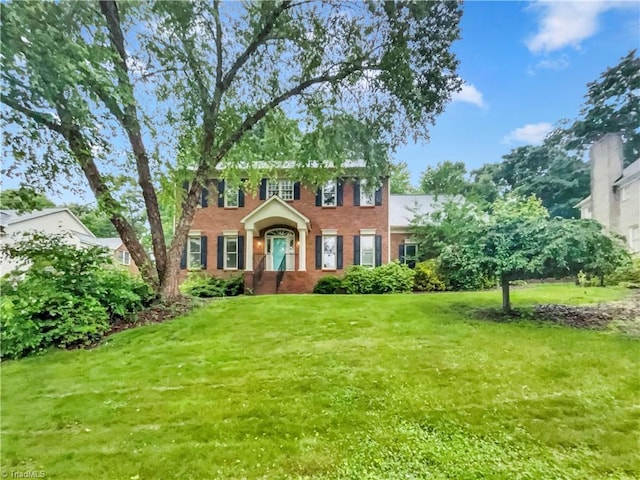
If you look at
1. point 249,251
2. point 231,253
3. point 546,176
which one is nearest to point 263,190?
point 249,251

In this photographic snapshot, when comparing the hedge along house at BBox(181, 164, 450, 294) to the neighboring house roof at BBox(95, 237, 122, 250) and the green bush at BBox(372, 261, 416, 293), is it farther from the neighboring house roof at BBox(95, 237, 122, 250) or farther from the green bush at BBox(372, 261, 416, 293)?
the neighboring house roof at BBox(95, 237, 122, 250)

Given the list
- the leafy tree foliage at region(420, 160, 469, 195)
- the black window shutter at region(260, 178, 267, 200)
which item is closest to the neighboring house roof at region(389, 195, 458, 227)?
the leafy tree foliage at region(420, 160, 469, 195)

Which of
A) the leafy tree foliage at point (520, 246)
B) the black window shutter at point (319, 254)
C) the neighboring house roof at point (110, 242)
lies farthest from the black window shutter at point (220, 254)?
the leafy tree foliage at point (520, 246)

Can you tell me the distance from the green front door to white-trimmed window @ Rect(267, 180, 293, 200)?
0.67 m

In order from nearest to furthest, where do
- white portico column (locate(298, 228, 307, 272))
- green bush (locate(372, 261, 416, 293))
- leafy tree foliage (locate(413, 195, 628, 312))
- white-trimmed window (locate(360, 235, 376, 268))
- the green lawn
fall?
the green lawn < leafy tree foliage (locate(413, 195, 628, 312)) < green bush (locate(372, 261, 416, 293)) < white-trimmed window (locate(360, 235, 376, 268)) < white portico column (locate(298, 228, 307, 272))

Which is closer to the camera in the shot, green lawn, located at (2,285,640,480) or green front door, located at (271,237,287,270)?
green lawn, located at (2,285,640,480)

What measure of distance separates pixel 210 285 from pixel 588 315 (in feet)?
14.4

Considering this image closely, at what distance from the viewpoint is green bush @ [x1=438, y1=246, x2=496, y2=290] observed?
338 centimetres

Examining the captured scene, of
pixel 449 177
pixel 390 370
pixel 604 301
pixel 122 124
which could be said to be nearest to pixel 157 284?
pixel 122 124

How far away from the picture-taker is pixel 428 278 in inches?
158

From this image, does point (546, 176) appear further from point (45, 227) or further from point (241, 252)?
point (241, 252)

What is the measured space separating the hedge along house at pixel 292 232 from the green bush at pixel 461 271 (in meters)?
0.82

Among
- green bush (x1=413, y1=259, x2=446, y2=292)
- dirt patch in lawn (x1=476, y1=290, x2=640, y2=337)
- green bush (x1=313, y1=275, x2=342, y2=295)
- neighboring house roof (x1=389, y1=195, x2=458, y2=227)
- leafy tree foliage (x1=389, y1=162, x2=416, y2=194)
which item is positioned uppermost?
leafy tree foliage (x1=389, y1=162, x2=416, y2=194)

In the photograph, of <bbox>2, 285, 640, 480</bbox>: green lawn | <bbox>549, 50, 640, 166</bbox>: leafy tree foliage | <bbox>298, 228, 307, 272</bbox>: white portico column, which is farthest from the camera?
<bbox>298, 228, 307, 272</bbox>: white portico column
